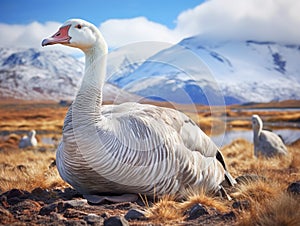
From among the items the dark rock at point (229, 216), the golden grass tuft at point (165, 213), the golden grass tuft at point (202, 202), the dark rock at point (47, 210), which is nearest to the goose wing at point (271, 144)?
the golden grass tuft at point (202, 202)

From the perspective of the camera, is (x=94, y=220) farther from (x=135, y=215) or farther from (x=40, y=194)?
(x=40, y=194)

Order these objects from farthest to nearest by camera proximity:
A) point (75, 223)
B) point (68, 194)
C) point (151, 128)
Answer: point (68, 194), point (151, 128), point (75, 223)

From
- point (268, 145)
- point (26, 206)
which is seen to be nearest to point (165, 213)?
point (26, 206)

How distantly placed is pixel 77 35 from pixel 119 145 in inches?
67.6

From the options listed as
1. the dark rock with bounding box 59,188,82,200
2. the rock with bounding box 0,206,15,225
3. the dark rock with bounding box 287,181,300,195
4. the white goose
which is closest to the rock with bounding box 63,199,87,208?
the white goose

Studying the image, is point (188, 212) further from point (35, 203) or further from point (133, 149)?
point (35, 203)

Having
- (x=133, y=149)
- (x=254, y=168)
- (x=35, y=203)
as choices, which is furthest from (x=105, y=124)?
(x=254, y=168)

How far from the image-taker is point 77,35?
17.7 feet

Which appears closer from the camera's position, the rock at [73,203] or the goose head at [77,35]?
the rock at [73,203]

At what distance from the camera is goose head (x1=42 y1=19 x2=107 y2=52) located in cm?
542

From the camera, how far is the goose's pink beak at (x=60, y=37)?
213 inches

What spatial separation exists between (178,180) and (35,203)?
1906mm

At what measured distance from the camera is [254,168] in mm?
9172

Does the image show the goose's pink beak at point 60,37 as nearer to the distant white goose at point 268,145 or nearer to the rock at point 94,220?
the rock at point 94,220
